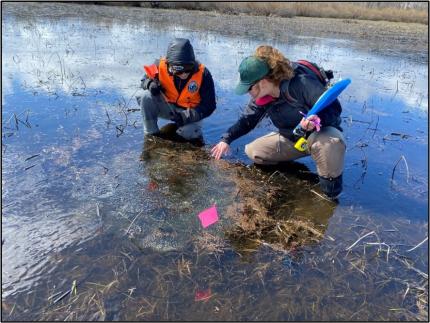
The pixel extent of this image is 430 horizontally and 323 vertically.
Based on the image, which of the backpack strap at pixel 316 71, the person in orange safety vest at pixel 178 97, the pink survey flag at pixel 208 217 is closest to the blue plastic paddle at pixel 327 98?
the backpack strap at pixel 316 71

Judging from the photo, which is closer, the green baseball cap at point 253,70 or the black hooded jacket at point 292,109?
the green baseball cap at point 253,70

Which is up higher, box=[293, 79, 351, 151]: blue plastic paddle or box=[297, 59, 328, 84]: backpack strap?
box=[297, 59, 328, 84]: backpack strap

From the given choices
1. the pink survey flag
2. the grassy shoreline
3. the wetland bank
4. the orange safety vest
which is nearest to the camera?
the wetland bank

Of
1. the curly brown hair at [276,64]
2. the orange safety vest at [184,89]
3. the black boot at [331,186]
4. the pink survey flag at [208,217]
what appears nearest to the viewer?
the pink survey flag at [208,217]

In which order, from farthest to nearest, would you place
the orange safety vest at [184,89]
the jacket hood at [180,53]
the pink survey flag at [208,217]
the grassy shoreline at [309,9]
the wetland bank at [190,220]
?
the grassy shoreline at [309,9], the orange safety vest at [184,89], the jacket hood at [180,53], the pink survey flag at [208,217], the wetland bank at [190,220]

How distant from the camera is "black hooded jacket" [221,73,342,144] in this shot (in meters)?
3.82

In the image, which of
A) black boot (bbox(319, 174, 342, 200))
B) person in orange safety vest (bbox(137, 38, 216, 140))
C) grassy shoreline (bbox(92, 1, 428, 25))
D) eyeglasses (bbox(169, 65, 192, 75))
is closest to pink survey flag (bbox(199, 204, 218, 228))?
black boot (bbox(319, 174, 342, 200))

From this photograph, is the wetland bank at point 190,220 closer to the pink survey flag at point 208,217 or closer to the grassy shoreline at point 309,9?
the pink survey flag at point 208,217

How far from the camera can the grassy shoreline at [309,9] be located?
939 inches

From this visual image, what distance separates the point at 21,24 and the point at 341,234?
1358 cm

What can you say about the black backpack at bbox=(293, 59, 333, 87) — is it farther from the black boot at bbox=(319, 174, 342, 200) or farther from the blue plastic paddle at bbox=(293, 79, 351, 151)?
the black boot at bbox=(319, 174, 342, 200)

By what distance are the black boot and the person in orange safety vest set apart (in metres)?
2.02

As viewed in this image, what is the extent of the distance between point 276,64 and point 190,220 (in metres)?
1.79

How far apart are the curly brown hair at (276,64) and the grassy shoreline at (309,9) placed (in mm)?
20643
